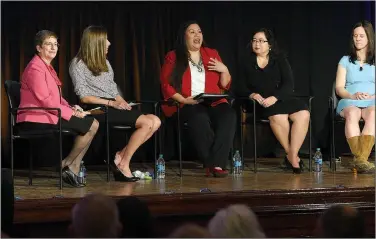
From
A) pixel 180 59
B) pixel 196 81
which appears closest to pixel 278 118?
pixel 196 81

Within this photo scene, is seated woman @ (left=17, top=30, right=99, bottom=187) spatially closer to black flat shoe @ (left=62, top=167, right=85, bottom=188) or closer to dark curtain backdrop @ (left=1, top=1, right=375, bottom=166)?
black flat shoe @ (left=62, top=167, right=85, bottom=188)

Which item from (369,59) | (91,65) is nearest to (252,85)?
(369,59)

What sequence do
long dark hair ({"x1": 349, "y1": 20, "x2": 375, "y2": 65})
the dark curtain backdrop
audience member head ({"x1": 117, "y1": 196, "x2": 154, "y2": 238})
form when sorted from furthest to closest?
1. the dark curtain backdrop
2. long dark hair ({"x1": 349, "y1": 20, "x2": 375, "y2": 65})
3. audience member head ({"x1": 117, "y1": 196, "x2": 154, "y2": 238})

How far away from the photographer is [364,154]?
192 inches

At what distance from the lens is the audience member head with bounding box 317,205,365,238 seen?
2096 mm

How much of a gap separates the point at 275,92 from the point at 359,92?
573 millimetres

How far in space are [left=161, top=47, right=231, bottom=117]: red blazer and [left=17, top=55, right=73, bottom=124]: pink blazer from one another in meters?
0.79

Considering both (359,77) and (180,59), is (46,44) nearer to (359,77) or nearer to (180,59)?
(180,59)

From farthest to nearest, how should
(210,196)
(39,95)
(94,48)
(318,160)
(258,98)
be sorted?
1. (318,160)
2. (258,98)
3. (94,48)
4. (39,95)
5. (210,196)

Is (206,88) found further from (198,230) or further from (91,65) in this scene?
(198,230)

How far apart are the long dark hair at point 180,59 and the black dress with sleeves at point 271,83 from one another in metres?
0.42

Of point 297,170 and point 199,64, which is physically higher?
point 199,64

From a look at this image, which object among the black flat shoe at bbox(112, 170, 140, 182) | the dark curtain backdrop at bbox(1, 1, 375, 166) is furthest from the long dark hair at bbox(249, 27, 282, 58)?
the black flat shoe at bbox(112, 170, 140, 182)

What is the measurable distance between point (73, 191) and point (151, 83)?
1.80m
